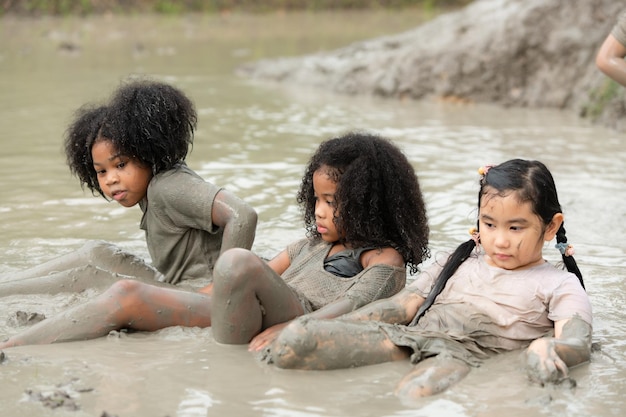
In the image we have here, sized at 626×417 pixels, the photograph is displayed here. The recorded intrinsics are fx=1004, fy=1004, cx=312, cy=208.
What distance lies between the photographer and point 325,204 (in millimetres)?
4215

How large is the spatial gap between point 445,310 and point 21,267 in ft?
8.17

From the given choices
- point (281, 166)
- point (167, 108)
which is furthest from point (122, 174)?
point (281, 166)

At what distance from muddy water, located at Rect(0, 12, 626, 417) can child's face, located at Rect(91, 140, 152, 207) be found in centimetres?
52

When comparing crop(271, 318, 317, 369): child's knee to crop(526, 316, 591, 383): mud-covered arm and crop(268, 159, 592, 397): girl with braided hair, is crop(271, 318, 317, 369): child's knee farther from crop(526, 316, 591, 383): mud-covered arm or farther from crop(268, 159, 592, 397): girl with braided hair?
crop(526, 316, 591, 383): mud-covered arm

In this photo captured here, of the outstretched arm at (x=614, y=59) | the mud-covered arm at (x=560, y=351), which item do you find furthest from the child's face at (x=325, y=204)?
the outstretched arm at (x=614, y=59)

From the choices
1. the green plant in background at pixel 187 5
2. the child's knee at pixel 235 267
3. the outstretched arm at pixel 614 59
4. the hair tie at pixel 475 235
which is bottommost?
the child's knee at pixel 235 267

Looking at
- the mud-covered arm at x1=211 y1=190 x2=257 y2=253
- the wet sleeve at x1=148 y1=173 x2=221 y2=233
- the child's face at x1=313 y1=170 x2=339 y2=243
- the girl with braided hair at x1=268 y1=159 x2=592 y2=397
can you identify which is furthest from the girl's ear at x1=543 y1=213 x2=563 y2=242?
the wet sleeve at x1=148 y1=173 x2=221 y2=233

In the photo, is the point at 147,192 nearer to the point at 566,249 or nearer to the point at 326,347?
the point at 326,347

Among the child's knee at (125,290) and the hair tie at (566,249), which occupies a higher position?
the hair tie at (566,249)

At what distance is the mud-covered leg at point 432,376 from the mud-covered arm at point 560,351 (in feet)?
0.79

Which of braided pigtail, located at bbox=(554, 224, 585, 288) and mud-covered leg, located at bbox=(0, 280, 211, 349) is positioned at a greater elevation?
braided pigtail, located at bbox=(554, 224, 585, 288)

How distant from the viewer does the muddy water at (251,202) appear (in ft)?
10.6

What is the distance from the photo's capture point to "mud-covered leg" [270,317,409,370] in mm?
3451

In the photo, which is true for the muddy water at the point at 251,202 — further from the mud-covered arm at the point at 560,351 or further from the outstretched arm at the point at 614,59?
the outstretched arm at the point at 614,59
